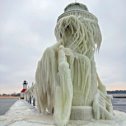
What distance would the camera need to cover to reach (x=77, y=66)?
648 centimetres

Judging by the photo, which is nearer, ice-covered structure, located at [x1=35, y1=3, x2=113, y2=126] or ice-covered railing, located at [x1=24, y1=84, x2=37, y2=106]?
ice-covered structure, located at [x1=35, y1=3, x2=113, y2=126]

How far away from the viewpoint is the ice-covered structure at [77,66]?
617cm

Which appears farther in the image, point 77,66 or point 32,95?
point 32,95

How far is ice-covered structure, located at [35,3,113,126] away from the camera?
6168 millimetres

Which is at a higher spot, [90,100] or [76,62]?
[76,62]

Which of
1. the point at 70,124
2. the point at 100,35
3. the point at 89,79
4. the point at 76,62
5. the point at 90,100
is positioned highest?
the point at 100,35

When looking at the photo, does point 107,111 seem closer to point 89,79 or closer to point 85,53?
point 89,79

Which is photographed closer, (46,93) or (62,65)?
(62,65)

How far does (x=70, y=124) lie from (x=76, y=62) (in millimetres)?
1866

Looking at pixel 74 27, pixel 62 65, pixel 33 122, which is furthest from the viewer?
pixel 74 27

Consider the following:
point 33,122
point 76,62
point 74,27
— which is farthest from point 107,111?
point 74,27

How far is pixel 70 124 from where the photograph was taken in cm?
530

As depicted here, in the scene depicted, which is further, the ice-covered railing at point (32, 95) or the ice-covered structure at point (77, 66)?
the ice-covered railing at point (32, 95)

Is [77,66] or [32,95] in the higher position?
[77,66]
